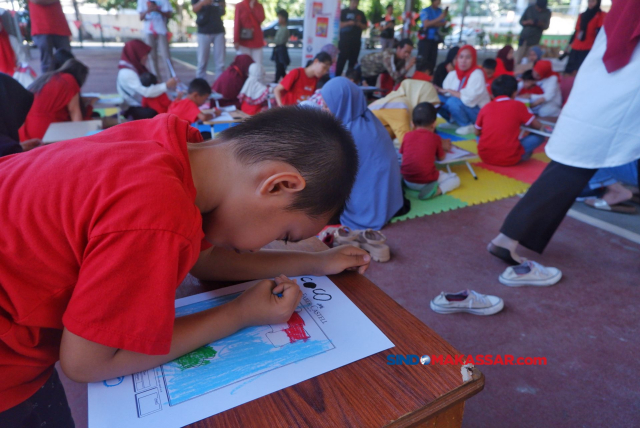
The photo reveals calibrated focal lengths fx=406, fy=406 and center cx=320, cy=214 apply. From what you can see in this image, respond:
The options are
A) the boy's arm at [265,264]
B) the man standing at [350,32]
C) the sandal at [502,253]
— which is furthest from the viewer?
the man standing at [350,32]

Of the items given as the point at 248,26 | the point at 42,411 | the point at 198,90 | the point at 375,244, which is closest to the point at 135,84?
the point at 198,90

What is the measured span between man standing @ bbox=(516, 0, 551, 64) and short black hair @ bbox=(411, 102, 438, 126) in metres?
5.98

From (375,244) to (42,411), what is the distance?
5.69 feet

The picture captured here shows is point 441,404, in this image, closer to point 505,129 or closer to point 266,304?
point 266,304

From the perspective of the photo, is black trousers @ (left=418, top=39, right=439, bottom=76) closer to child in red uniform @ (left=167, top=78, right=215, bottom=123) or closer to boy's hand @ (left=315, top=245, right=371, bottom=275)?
child in red uniform @ (left=167, top=78, right=215, bottom=123)

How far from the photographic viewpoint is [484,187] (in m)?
3.53

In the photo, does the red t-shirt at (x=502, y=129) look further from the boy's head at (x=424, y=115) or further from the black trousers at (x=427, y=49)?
the black trousers at (x=427, y=49)

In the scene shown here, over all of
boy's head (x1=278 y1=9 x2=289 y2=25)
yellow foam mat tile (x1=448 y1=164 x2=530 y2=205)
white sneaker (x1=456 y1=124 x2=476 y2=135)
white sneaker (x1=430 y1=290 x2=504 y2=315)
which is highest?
boy's head (x1=278 y1=9 x2=289 y2=25)

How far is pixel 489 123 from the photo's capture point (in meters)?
3.95

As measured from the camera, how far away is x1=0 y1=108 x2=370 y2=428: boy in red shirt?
1.70 feet

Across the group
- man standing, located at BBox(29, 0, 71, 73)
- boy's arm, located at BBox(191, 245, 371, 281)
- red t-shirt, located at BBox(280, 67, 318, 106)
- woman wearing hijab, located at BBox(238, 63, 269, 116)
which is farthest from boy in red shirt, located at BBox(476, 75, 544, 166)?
man standing, located at BBox(29, 0, 71, 73)

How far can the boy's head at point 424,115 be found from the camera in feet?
10.9

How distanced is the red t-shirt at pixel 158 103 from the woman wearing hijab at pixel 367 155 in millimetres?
2569

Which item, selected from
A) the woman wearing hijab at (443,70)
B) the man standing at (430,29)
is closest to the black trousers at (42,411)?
the woman wearing hijab at (443,70)
